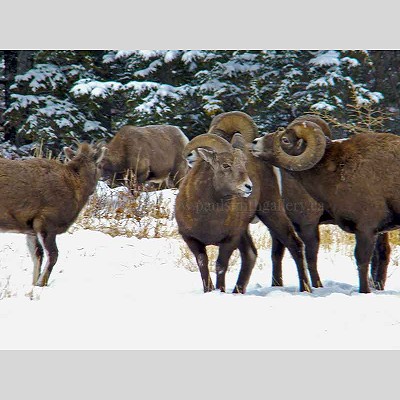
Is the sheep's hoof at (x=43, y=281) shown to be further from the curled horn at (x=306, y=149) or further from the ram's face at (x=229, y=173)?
the curled horn at (x=306, y=149)

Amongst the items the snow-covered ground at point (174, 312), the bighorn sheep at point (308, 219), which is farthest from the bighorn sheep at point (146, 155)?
the bighorn sheep at point (308, 219)

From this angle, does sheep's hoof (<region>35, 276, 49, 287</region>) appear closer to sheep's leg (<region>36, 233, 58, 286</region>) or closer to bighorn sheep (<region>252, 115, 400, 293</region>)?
sheep's leg (<region>36, 233, 58, 286</region>)

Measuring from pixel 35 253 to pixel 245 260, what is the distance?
284cm

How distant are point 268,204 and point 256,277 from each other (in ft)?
6.23

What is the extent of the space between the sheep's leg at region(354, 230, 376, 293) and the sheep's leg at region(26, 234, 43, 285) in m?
4.19

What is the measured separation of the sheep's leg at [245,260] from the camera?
10062 millimetres

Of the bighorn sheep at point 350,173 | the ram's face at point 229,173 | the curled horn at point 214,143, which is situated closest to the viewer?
→ the ram's face at point 229,173

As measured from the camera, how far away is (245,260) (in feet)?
33.5

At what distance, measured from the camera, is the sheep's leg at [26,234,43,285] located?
1022 centimetres

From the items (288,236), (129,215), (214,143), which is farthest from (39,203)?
(129,215)

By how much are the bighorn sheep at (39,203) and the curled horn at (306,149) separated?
9.48 ft

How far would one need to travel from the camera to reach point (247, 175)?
962 centimetres

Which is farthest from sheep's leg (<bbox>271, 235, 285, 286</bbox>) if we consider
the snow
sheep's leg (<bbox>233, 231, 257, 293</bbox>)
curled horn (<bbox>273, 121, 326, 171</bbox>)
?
the snow

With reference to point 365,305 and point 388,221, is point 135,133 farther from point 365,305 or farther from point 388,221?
point 365,305
